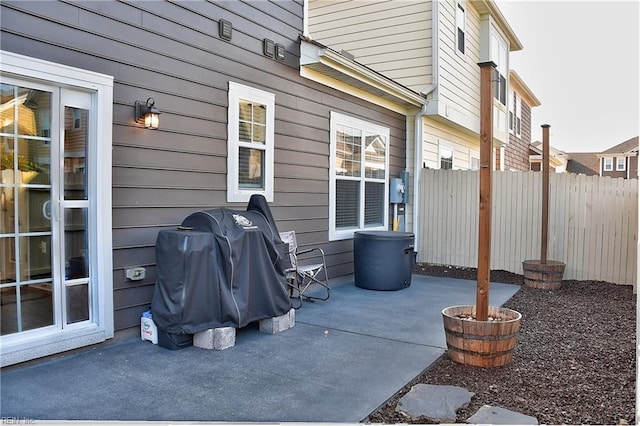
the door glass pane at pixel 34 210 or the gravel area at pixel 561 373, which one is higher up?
the door glass pane at pixel 34 210

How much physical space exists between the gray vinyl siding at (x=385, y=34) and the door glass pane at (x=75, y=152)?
5.93 m

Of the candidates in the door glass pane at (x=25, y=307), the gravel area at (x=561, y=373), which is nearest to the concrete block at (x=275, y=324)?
the gravel area at (x=561, y=373)

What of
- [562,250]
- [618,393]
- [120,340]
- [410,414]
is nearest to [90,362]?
[120,340]

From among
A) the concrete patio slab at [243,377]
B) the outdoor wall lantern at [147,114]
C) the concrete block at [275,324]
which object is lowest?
the concrete patio slab at [243,377]

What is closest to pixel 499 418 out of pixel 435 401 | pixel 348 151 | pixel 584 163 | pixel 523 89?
pixel 435 401

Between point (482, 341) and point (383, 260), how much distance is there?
9.29ft

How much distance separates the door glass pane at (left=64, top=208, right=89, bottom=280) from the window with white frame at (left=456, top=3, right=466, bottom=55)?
24.6ft

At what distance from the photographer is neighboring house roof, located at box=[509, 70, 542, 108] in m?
15.2

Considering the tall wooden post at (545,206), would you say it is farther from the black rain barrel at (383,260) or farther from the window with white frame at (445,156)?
the window with white frame at (445,156)

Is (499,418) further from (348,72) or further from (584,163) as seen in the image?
(584,163)

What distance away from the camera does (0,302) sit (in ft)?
10.2

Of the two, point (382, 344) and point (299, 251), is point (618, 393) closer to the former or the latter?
point (382, 344)

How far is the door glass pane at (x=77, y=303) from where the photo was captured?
11.4 ft

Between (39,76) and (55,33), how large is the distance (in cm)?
36
